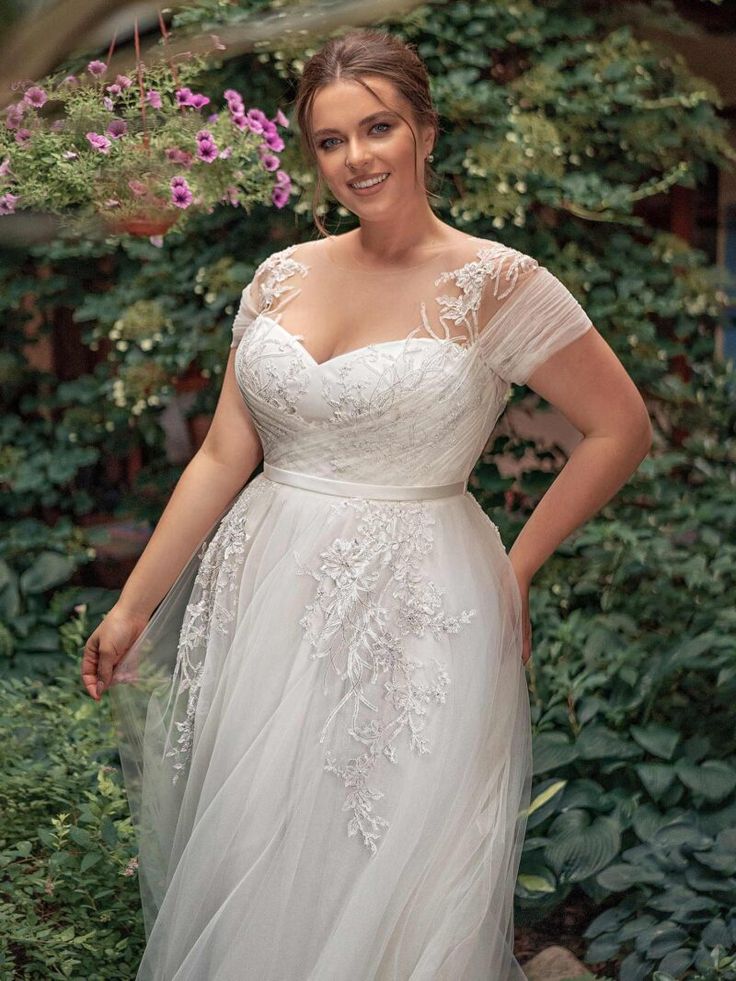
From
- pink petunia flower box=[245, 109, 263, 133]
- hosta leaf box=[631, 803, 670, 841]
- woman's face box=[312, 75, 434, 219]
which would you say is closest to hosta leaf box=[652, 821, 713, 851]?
hosta leaf box=[631, 803, 670, 841]

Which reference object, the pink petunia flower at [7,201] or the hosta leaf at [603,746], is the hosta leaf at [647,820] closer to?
the hosta leaf at [603,746]

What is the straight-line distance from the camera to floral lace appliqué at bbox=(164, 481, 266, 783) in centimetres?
225

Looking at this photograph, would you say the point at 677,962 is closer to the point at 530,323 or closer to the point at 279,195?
the point at 530,323

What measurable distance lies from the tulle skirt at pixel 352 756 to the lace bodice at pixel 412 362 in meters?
0.10

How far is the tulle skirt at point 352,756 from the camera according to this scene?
2.03m

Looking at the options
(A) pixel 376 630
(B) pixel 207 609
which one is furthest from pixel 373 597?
(B) pixel 207 609

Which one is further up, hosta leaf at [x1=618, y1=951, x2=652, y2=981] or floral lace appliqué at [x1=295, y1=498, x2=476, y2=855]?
floral lace appliqué at [x1=295, y1=498, x2=476, y2=855]

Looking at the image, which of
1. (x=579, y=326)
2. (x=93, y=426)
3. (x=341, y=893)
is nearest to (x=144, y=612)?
(x=341, y=893)

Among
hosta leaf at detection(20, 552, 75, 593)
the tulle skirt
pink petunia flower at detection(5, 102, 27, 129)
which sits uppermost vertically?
pink petunia flower at detection(5, 102, 27, 129)

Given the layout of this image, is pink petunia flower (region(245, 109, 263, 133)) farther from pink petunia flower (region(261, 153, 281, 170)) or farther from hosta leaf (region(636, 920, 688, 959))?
hosta leaf (region(636, 920, 688, 959))

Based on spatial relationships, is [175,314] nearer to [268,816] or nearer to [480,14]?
[480,14]

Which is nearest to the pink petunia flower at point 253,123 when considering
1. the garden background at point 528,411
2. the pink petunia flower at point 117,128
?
the garden background at point 528,411

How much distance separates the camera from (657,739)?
325 cm

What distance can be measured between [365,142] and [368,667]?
837 mm
